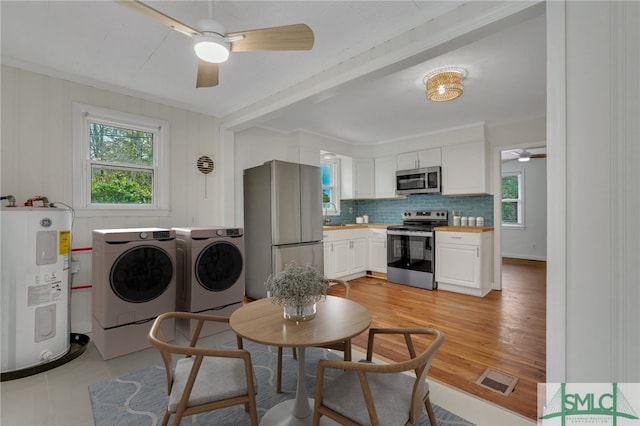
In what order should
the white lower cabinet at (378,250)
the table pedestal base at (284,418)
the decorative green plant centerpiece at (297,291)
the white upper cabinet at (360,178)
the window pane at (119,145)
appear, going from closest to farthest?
the decorative green plant centerpiece at (297,291) → the table pedestal base at (284,418) → the window pane at (119,145) → the white lower cabinet at (378,250) → the white upper cabinet at (360,178)

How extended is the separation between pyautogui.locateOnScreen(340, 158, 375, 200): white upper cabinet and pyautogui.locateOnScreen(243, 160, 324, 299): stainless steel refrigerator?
152 centimetres

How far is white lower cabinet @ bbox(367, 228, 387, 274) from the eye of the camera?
5.05 meters

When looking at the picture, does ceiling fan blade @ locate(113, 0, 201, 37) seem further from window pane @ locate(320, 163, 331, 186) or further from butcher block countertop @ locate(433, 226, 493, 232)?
window pane @ locate(320, 163, 331, 186)

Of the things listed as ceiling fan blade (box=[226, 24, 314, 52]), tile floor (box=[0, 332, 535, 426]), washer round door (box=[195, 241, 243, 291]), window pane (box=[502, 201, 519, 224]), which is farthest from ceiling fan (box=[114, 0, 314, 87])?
window pane (box=[502, 201, 519, 224])

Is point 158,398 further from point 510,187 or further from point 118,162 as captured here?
point 510,187

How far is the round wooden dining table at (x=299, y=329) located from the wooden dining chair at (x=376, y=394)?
161 millimetres

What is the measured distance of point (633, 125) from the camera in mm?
1194

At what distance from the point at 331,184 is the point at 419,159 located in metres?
1.74

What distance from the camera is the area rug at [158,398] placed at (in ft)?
5.42

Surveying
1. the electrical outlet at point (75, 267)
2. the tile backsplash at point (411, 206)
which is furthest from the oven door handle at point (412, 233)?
the electrical outlet at point (75, 267)

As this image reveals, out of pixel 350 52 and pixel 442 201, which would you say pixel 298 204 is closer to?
pixel 350 52

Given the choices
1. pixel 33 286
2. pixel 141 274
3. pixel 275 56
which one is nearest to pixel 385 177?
pixel 275 56

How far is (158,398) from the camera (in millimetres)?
1844

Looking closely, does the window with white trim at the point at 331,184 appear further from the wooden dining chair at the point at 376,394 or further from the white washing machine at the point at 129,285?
the wooden dining chair at the point at 376,394
